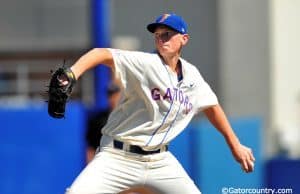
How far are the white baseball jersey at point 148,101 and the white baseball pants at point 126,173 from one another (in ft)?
0.32

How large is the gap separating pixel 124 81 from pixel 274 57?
12007 millimetres

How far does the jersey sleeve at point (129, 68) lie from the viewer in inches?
223

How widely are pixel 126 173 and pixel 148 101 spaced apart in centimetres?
50

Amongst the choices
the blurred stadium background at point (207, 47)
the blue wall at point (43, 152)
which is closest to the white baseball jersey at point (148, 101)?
the blue wall at point (43, 152)

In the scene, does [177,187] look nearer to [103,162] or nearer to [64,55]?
[103,162]

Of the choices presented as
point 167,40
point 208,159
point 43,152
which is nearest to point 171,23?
point 167,40

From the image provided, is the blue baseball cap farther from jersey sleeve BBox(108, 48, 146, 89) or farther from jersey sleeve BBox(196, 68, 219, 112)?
jersey sleeve BBox(196, 68, 219, 112)

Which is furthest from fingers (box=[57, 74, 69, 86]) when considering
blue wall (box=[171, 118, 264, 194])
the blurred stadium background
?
the blurred stadium background

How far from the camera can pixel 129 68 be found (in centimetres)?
568

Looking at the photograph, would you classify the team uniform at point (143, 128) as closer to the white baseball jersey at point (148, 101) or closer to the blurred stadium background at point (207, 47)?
the white baseball jersey at point (148, 101)

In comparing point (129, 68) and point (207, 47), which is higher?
point (129, 68)

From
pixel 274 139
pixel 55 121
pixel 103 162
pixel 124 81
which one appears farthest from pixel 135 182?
pixel 274 139

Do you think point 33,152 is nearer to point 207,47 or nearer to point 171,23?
point 171,23

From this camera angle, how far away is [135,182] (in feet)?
19.1
